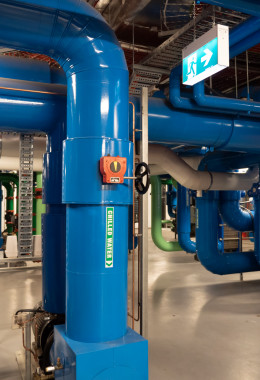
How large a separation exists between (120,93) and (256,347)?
2.81 meters

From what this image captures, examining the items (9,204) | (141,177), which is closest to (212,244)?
(141,177)

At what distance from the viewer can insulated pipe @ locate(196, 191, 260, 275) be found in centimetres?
532

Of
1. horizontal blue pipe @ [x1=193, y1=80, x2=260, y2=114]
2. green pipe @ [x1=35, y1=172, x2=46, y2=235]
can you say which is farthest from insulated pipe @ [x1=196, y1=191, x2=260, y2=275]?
green pipe @ [x1=35, y1=172, x2=46, y2=235]

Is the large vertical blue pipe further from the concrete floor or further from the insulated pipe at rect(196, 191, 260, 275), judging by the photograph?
the insulated pipe at rect(196, 191, 260, 275)

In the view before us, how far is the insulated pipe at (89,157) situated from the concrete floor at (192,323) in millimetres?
1090

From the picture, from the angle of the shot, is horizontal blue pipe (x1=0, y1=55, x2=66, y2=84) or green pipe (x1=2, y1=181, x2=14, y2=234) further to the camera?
green pipe (x1=2, y1=181, x2=14, y2=234)

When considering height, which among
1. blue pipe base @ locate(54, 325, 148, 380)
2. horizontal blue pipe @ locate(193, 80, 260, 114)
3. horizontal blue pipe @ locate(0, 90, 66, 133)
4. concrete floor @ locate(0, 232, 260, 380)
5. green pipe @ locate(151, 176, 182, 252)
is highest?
horizontal blue pipe @ locate(193, 80, 260, 114)

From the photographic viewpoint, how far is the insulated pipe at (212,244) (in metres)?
5.32

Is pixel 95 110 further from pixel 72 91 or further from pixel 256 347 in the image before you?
pixel 256 347

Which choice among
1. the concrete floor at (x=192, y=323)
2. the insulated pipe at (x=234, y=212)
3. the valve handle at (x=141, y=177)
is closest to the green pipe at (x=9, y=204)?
the concrete floor at (x=192, y=323)

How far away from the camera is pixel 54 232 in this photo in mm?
2725

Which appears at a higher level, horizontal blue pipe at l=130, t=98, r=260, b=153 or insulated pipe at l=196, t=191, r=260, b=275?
horizontal blue pipe at l=130, t=98, r=260, b=153

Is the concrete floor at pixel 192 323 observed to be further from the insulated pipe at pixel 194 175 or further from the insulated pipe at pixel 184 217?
the insulated pipe at pixel 194 175

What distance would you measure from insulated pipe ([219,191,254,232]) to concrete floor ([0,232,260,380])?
3.49 ft
